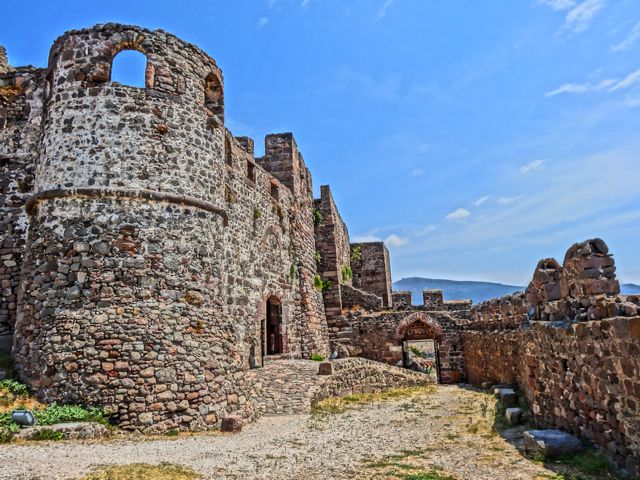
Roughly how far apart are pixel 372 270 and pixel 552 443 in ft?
74.0

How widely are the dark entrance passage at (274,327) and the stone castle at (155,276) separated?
2182 millimetres

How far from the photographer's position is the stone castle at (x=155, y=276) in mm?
6359

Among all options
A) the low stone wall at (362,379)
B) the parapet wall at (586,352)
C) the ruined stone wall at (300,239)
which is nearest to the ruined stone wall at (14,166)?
the low stone wall at (362,379)

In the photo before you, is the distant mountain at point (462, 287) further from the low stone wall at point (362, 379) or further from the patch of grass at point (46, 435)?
the patch of grass at point (46, 435)

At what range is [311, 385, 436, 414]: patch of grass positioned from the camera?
463 inches

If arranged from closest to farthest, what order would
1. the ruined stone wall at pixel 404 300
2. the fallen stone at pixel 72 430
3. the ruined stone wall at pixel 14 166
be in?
the fallen stone at pixel 72 430 < the ruined stone wall at pixel 14 166 < the ruined stone wall at pixel 404 300

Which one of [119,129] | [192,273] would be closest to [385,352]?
[192,273]

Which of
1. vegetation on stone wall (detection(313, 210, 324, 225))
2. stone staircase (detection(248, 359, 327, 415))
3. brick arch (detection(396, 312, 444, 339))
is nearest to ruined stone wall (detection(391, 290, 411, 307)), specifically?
brick arch (detection(396, 312, 444, 339))

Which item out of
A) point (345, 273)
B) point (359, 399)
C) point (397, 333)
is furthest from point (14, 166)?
point (345, 273)

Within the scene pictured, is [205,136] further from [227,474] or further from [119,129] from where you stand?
[227,474]

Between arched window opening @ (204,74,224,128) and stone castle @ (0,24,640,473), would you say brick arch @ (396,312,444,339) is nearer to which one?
stone castle @ (0,24,640,473)

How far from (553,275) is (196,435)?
Answer: 703 cm

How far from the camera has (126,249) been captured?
30.2 feet

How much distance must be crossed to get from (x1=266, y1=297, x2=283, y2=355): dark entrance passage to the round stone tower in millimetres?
5444
